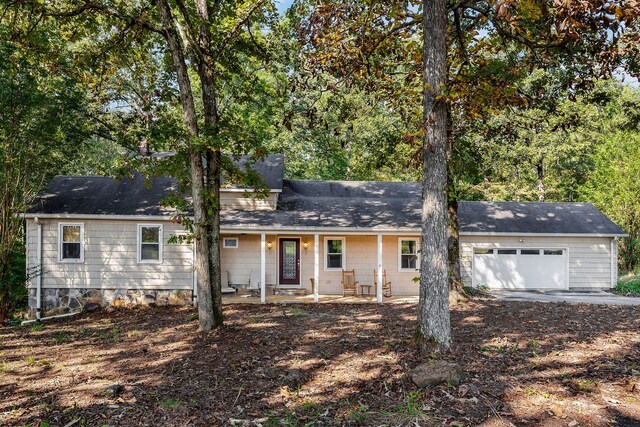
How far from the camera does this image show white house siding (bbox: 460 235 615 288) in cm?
1442

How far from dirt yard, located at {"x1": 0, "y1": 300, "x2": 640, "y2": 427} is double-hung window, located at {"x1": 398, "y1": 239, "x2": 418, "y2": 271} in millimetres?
5235

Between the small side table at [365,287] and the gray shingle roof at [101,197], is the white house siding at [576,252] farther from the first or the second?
the gray shingle roof at [101,197]

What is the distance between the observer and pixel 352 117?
9148 mm

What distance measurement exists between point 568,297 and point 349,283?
682 cm

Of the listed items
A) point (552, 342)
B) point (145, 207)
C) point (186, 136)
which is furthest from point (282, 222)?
point (552, 342)

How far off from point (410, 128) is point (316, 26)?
510 cm

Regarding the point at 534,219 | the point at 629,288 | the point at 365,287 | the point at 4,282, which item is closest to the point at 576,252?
the point at 534,219

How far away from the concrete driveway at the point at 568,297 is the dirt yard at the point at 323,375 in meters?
3.40

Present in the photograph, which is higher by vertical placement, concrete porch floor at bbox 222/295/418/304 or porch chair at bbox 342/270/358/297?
porch chair at bbox 342/270/358/297

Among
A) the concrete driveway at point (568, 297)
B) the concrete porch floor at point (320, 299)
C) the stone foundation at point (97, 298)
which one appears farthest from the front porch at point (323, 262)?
the concrete driveway at point (568, 297)

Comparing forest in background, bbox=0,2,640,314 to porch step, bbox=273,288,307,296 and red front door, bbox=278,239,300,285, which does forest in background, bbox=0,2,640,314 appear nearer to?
red front door, bbox=278,239,300,285

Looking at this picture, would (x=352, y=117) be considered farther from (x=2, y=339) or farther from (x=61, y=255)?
(x=61, y=255)

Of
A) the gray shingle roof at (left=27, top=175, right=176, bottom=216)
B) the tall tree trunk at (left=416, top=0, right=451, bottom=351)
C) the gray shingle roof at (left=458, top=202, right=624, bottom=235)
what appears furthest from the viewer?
the gray shingle roof at (left=458, top=202, right=624, bottom=235)

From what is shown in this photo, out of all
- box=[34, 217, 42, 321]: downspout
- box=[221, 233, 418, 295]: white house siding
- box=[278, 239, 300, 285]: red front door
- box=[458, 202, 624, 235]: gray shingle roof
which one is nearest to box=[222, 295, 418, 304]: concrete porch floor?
box=[221, 233, 418, 295]: white house siding
